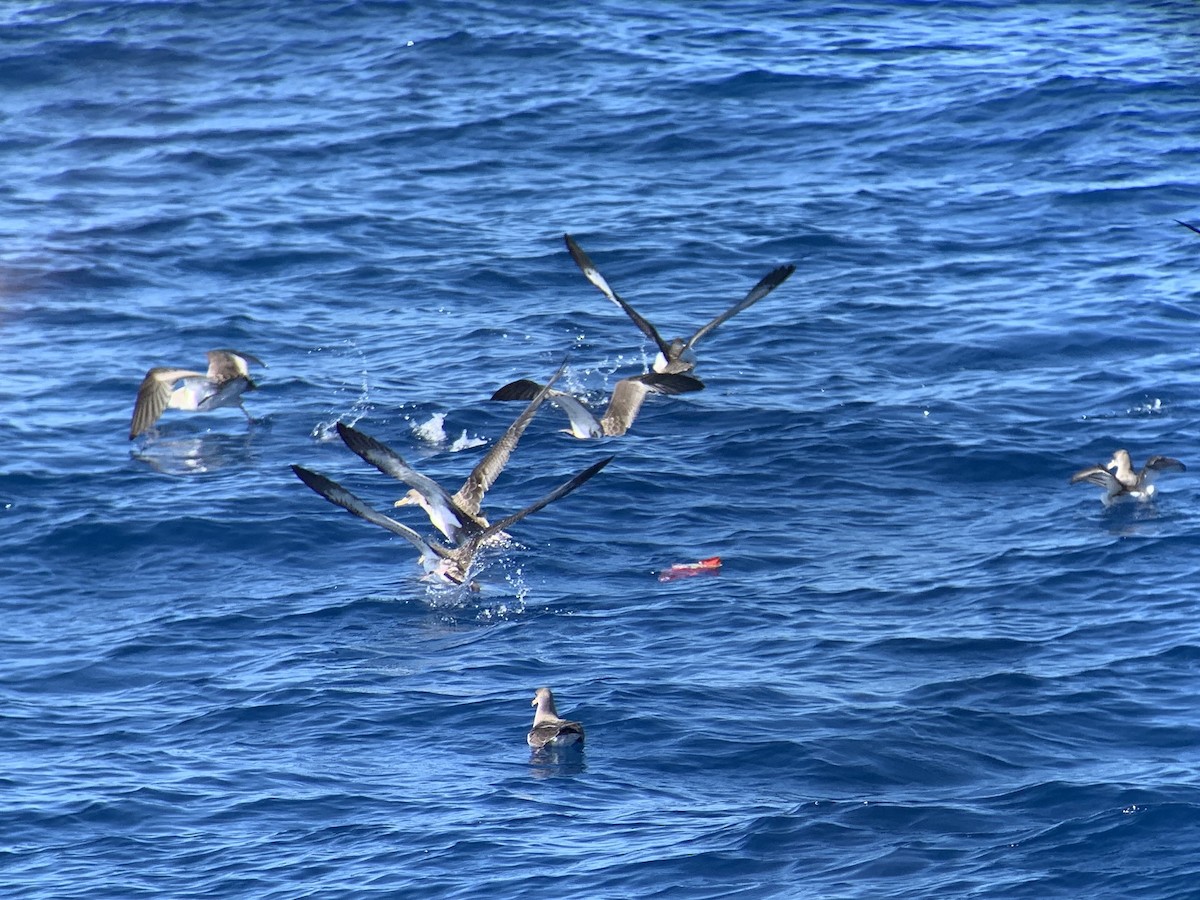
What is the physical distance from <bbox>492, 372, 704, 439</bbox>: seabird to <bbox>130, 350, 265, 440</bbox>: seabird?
417cm

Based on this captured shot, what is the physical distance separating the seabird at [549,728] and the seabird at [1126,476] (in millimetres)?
6454

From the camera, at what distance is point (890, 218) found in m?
26.7

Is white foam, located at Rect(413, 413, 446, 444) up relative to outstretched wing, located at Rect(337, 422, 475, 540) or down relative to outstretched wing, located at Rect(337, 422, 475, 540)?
down

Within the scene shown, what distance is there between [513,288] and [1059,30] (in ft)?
53.9

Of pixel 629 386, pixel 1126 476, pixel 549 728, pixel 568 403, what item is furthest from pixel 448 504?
pixel 1126 476

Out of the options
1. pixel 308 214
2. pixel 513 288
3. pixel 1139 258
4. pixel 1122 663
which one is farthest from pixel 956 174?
pixel 1122 663

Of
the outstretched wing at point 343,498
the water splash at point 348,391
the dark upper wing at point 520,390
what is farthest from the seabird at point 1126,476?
the water splash at point 348,391

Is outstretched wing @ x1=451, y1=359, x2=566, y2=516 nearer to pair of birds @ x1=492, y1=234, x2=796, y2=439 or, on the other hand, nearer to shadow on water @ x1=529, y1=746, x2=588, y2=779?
pair of birds @ x1=492, y1=234, x2=796, y2=439

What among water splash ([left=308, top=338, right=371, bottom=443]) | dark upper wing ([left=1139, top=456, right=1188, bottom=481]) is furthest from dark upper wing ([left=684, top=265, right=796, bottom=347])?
dark upper wing ([left=1139, top=456, right=1188, bottom=481])

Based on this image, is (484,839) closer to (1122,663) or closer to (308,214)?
(1122,663)

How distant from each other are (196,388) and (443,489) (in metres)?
6.51

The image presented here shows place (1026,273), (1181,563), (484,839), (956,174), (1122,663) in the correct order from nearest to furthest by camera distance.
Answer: (484,839) → (1122,663) → (1181,563) → (1026,273) → (956,174)

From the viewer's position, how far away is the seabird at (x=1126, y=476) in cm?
1675

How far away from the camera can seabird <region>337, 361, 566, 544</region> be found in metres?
13.2
